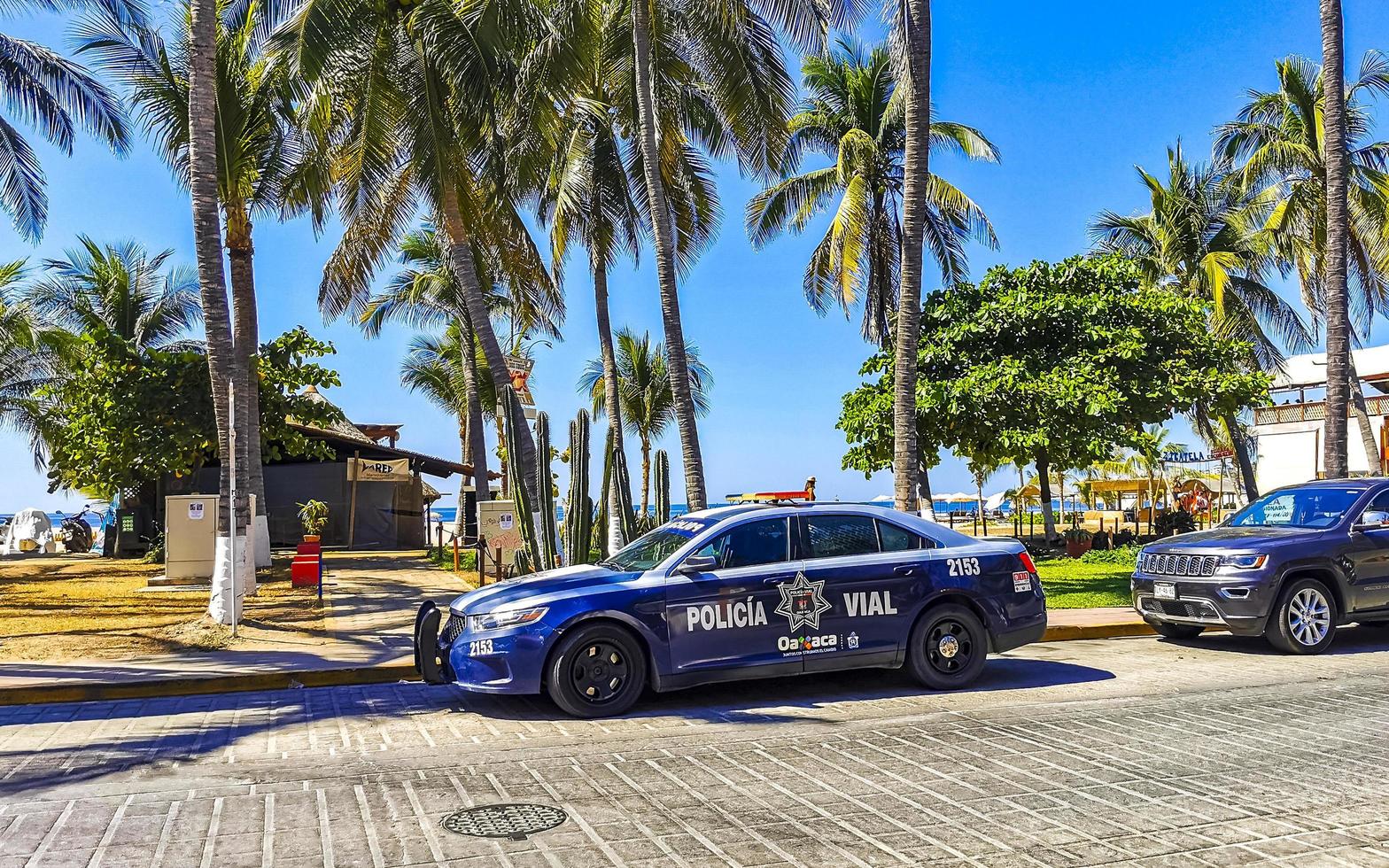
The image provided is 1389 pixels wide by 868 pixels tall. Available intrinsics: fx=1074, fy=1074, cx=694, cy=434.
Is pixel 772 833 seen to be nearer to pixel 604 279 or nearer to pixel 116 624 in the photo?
pixel 116 624

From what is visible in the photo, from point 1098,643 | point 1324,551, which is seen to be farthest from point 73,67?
point 1324,551

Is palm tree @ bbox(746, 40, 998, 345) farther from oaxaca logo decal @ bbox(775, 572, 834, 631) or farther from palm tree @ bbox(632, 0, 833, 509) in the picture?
oaxaca logo decal @ bbox(775, 572, 834, 631)

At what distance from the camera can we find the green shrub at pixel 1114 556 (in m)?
21.9

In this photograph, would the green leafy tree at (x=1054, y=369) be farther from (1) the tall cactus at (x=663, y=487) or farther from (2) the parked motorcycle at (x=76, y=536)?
(2) the parked motorcycle at (x=76, y=536)

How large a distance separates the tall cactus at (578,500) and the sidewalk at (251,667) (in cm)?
231

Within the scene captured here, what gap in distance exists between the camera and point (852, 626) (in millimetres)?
8586

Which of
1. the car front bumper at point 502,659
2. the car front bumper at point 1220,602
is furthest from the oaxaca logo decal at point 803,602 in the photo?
the car front bumper at point 1220,602

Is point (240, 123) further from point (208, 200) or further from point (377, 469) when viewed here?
point (377, 469)

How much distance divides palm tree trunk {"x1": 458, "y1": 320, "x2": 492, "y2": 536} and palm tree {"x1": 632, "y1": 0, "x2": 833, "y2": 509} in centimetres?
1340

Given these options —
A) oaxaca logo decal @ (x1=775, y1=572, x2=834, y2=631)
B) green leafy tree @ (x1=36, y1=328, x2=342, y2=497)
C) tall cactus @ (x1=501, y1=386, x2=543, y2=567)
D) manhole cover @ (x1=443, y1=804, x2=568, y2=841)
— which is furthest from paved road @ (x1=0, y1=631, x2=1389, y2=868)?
green leafy tree @ (x1=36, y1=328, x2=342, y2=497)

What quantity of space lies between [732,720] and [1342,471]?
13947 mm

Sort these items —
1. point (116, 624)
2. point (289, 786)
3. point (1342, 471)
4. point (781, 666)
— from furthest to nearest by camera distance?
1. point (1342, 471)
2. point (116, 624)
3. point (781, 666)
4. point (289, 786)

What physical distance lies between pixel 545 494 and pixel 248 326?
9720mm

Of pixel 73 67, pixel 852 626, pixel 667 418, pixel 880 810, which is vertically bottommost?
pixel 880 810
